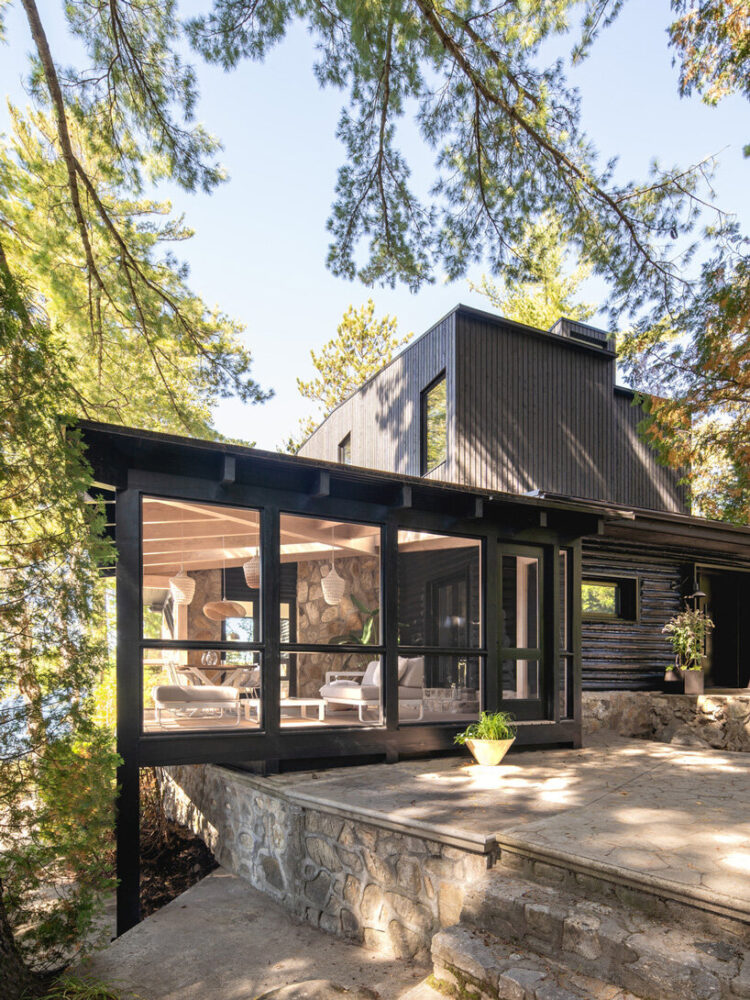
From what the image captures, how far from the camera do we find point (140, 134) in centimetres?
576

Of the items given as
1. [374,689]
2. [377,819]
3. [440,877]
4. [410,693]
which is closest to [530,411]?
[410,693]

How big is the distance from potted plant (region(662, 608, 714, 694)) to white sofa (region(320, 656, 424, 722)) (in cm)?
372

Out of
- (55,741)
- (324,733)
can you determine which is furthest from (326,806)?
(55,741)

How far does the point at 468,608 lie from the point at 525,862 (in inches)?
251

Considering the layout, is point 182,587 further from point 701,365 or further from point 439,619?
point 701,365

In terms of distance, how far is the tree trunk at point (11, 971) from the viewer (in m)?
3.08

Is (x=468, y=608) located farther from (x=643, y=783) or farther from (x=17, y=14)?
(x=17, y=14)

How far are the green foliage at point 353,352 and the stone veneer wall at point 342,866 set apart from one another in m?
18.4

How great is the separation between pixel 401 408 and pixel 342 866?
8152 millimetres

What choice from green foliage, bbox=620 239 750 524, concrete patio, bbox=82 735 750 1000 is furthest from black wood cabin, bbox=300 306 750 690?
concrete patio, bbox=82 735 750 1000

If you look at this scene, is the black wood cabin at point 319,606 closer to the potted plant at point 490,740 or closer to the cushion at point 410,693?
the cushion at point 410,693

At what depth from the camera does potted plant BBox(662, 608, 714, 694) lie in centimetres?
918

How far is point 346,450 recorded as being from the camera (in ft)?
47.3

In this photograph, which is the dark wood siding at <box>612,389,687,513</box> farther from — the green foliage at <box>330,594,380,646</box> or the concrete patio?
the concrete patio
